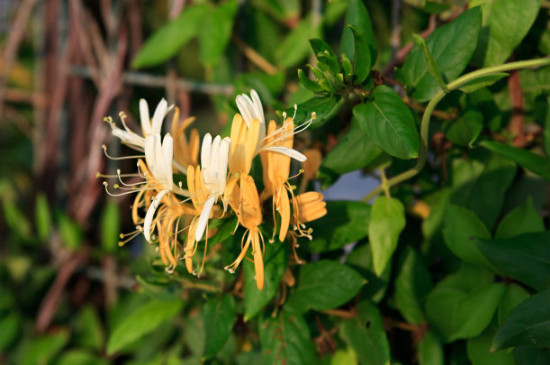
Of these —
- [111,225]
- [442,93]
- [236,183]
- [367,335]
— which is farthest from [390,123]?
[111,225]

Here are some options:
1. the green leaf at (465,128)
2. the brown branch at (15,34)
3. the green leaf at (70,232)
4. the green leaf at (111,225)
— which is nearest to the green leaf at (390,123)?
the green leaf at (465,128)

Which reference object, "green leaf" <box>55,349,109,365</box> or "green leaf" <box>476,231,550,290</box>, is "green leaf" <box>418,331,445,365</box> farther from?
"green leaf" <box>55,349,109,365</box>

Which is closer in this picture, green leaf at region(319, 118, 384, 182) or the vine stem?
the vine stem

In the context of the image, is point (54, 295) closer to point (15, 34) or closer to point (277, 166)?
→ point (15, 34)

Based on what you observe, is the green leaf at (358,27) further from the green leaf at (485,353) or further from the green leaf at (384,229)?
the green leaf at (485,353)

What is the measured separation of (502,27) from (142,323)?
653mm

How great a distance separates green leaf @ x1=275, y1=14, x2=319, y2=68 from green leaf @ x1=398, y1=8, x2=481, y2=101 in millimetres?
339

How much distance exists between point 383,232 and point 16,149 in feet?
4.66

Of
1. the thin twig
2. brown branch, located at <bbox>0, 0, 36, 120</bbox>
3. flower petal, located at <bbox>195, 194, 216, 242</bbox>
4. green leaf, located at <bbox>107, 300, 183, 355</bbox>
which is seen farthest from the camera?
brown branch, located at <bbox>0, 0, 36, 120</bbox>

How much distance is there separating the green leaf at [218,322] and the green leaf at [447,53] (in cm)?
34

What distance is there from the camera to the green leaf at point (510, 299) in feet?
1.90

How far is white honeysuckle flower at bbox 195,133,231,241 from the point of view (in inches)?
18.7

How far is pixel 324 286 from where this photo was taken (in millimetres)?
645

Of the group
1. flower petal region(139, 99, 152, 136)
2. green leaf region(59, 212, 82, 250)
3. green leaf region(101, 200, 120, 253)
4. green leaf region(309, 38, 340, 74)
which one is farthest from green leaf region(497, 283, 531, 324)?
green leaf region(59, 212, 82, 250)
